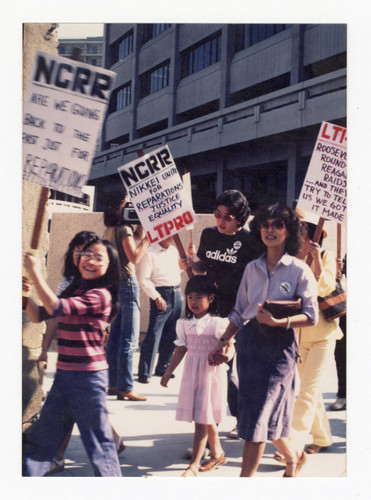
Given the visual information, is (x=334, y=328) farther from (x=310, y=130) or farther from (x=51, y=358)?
(x=51, y=358)

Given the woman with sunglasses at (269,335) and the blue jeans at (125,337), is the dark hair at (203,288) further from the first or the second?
the blue jeans at (125,337)

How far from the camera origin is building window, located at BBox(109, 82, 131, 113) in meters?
4.18

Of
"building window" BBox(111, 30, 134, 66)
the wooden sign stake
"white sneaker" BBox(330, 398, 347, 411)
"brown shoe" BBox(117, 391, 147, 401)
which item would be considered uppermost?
"building window" BBox(111, 30, 134, 66)

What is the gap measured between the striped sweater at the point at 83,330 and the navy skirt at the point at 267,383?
0.93 metres

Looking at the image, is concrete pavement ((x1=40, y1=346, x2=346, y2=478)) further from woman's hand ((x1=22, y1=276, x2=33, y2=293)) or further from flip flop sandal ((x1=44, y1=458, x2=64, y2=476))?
woman's hand ((x1=22, y1=276, x2=33, y2=293))

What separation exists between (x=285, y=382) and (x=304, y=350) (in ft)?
2.00

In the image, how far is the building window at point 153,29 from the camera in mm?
4273

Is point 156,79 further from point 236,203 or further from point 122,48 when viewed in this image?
point 236,203

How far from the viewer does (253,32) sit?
14.2 feet

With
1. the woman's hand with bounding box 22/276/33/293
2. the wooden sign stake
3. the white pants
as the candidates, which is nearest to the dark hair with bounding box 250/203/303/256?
the white pants

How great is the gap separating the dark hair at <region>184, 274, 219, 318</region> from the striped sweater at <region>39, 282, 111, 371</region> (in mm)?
622

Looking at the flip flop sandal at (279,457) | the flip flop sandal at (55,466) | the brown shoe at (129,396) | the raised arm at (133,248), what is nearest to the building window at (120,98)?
the raised arm at (133,248)

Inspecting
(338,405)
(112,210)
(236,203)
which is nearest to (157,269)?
(112,210)

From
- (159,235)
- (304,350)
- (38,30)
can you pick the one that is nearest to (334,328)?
(304,350)
